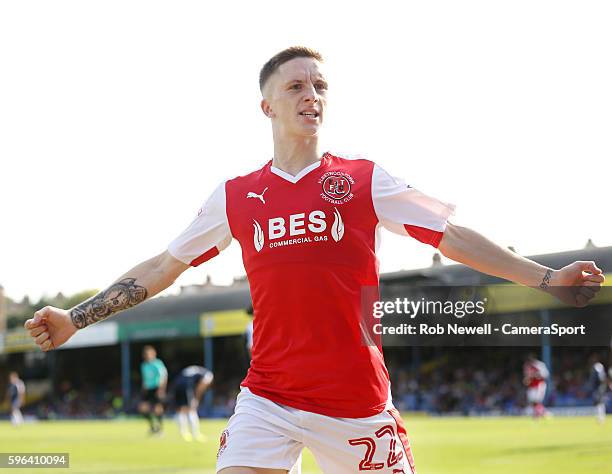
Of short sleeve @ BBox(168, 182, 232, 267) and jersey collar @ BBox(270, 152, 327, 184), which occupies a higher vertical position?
jersey collar @ BBox(270, 152, 327, 184)

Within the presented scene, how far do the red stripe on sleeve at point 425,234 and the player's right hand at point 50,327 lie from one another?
1.69m

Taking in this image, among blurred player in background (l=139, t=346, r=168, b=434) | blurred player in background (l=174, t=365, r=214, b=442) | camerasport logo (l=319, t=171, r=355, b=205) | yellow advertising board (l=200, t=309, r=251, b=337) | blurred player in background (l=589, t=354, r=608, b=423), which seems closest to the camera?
camerasport logo (l=319, t=171, r=355, b=205)

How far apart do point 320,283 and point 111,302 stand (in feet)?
3.78

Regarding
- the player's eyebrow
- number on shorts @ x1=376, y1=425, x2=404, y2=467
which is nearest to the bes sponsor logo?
the player's eyebrow

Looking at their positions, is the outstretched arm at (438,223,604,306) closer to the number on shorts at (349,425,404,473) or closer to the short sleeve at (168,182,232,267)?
the number on shorts at (349,425,404,473)

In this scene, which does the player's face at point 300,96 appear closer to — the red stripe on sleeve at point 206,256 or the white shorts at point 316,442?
the red stripe on sleeve at point 206,256

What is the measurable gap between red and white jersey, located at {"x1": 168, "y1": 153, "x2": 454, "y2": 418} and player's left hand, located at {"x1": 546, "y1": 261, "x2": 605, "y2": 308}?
55 centimetres

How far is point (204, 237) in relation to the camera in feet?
16.6

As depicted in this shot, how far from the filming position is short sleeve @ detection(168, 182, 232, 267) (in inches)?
198

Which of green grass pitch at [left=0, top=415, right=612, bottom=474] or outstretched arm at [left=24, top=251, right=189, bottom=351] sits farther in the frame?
green grass pitch at [left=0, top=415, right=612, bottom=474]

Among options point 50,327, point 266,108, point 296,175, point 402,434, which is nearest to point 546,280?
point 402,434

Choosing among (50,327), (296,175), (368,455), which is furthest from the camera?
(50,327)

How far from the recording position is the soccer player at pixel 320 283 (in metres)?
4.49

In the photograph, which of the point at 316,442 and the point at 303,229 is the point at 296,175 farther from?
the point at 316,442
